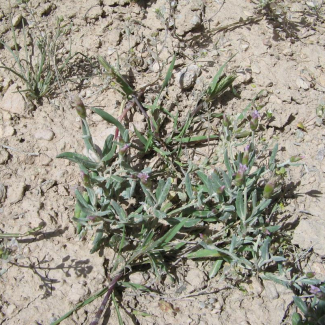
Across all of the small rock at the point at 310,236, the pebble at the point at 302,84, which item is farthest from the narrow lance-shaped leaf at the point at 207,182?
the pebble at the point at 302,84

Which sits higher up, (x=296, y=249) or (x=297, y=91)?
(x=297, y=91)

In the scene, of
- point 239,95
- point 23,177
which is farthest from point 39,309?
point 239,95

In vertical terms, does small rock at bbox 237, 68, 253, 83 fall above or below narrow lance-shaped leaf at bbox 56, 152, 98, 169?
above

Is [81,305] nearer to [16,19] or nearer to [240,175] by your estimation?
[240,175]

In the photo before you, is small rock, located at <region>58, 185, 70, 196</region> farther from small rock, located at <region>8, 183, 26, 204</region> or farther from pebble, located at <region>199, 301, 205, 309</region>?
pebble, located at <region>199, 301, 205, 309</region>

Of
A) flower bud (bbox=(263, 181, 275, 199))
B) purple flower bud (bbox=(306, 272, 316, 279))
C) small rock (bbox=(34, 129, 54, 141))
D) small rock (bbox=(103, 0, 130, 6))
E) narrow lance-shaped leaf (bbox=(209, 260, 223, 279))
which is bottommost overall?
narrow lance-shaped leaf (bbox=(209, 260, 223, 279))

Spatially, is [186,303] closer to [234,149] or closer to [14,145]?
[234,149]

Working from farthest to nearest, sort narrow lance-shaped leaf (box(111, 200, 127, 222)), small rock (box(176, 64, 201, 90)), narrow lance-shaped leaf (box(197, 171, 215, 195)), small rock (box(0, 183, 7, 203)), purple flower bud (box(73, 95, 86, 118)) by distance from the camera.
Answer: small rock (box(176, 64, 201, 90))
small rock (box(0, 183, 7, 203))
narrow lance-shaped leaf (box(197, 171, 215, 195))
narrow lance-shaped leaf (box(111, 200, 127, 222))
purple flower bud (box(73, 95, 86, 118))

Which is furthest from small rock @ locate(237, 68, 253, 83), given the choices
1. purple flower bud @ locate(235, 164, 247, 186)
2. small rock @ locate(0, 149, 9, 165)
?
small rock @ locate(0, 149, 9, 165)
